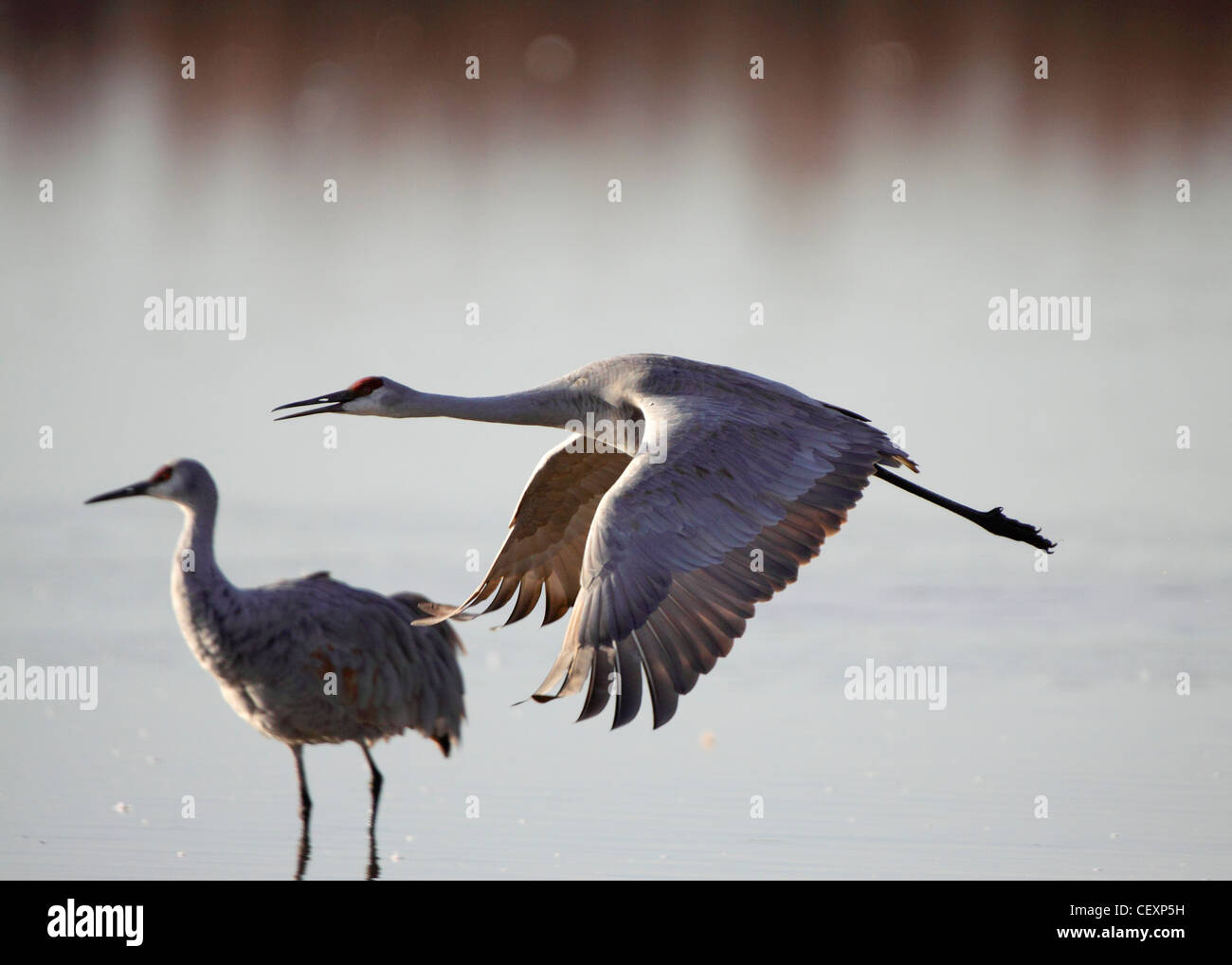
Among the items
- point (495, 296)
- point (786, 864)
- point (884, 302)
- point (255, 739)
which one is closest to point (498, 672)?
point (255, 739)

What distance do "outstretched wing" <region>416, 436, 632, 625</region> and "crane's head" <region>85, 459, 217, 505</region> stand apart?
1786mm

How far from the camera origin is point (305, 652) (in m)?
9.11

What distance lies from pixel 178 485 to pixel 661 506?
3471 millimetres

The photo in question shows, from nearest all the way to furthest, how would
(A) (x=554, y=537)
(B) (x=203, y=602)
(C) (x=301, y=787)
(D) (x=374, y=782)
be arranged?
1. (A) (x=554, y=537)
2. (B) (x=203, y=602)
3. (C) (x=301, y=787)
4. (D) (x=374, y=782)

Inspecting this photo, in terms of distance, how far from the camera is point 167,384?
19172 millimetres

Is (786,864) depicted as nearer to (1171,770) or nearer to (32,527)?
(1171,770)

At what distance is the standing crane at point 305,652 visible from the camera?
29.6ft

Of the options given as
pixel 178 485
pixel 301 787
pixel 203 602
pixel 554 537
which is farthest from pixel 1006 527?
pixel 178 485

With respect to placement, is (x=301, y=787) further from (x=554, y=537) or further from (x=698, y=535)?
(x=698, y=535)

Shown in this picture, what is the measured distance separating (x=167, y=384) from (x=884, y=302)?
26.1ft

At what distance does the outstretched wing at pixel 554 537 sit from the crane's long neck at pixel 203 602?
3.79 ft

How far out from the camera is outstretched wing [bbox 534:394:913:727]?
21.7 feet

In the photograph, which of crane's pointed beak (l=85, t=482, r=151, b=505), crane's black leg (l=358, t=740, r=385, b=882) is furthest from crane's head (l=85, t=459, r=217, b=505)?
crane's black leg (l=358, t=740, r=385, b=882)

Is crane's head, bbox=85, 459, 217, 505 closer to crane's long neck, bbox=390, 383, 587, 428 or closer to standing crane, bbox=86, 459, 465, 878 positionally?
standing crane, bbox=86, 459, 465, 878
